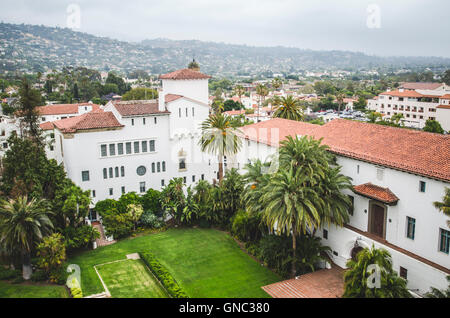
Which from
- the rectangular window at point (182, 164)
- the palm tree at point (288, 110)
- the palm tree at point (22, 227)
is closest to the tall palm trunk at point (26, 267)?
the palm tree at point (22, 227)

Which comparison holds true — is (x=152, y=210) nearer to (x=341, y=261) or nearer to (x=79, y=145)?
(x=79, y=145)

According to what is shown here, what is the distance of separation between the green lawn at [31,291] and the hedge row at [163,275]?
609 cm

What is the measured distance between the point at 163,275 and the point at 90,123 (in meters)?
18.5

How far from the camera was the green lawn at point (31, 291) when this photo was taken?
24.7 metres

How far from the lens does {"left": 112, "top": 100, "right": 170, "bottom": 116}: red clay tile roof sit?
39.9 meters

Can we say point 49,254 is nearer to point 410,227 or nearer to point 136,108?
point 136,108

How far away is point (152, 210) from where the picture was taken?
39.1m

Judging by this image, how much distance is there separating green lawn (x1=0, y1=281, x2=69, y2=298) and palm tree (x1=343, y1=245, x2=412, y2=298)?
17896 millimetres

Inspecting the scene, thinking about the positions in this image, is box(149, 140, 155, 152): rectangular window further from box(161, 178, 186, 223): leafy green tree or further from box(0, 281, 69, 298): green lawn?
box(0, 281, 69, 298): green lawn

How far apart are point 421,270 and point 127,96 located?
8449cm

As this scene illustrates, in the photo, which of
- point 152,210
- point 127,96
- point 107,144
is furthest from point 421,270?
point 127,96

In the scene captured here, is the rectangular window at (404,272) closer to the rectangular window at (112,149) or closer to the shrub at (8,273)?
the shrub at (8,273)

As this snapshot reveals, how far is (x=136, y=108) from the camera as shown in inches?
1608

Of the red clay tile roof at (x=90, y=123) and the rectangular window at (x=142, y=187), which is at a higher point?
the red clay tile roof at (x=90, y=123)
